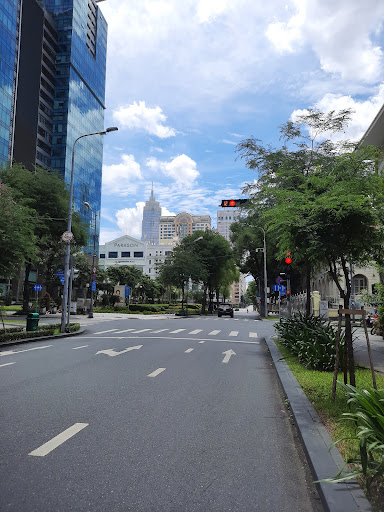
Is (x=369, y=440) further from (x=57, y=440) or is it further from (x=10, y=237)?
(x=10, y=237)

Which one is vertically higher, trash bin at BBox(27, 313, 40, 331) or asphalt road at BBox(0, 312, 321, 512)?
trash bin at BBox(27, 313, 40, 331)

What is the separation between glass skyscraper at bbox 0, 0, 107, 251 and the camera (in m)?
73.5

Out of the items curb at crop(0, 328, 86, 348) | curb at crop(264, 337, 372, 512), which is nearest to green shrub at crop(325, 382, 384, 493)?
curb at crop(264, 337, 372, 512)

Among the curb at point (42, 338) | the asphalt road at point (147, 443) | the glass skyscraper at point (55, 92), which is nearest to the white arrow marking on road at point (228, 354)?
the asphalt road at point (147, 443)

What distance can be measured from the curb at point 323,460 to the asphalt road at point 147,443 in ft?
0.55

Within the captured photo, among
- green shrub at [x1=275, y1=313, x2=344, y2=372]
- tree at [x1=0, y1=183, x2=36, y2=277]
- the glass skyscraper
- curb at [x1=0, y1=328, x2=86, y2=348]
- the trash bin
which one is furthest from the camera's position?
the glass skyscraper

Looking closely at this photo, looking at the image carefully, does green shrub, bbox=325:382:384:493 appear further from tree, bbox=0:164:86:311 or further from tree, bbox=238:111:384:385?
tree, bbox=0:164:86:311

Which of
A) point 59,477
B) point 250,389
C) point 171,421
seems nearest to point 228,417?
point 171,421

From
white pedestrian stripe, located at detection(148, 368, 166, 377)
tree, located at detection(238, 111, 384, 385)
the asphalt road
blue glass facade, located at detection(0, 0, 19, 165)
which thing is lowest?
white pedestrian stripe, located at detection(148, 368, 166, 377)

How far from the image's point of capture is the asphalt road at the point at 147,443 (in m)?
3.42

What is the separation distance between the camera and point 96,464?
404 centimetres

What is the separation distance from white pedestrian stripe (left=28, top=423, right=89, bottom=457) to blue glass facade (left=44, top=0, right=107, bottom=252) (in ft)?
226

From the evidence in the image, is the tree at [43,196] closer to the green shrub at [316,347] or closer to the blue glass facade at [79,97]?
the green shrub at [316,347]

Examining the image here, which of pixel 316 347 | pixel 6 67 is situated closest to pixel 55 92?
pixel 6 67
